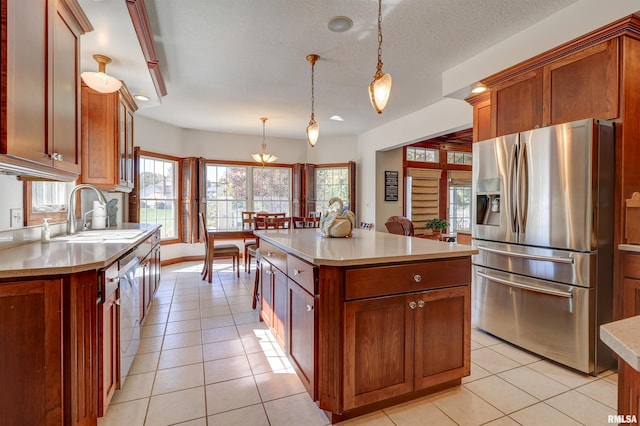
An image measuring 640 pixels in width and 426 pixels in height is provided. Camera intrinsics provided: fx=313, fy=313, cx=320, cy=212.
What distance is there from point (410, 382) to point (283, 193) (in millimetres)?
5677

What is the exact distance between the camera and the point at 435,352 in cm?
182

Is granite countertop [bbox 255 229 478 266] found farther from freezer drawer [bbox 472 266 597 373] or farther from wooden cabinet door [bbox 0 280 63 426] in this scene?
wooden cabinet door [bbox 0 280 63 426]

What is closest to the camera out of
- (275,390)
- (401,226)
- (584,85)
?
(275,390)

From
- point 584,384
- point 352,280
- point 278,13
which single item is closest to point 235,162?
point 278,13

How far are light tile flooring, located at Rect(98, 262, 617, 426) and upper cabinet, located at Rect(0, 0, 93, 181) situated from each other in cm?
143

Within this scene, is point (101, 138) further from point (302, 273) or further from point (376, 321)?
point (376, 321)

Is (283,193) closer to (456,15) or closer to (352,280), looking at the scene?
(456,15)

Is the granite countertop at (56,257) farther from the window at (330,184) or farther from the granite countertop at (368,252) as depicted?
the window at (330,184)

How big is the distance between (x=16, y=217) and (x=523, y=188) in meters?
3.57

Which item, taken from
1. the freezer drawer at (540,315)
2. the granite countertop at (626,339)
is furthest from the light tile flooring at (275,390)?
the granite countertop at (626,339)

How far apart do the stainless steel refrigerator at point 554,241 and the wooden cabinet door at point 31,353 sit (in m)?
2.93

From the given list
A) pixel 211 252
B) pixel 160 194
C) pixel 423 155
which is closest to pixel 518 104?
pixel 211 252

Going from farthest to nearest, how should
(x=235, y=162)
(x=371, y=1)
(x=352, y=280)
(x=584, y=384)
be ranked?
(x=235, y=162) < (x=371, y=1) < (x=584, y=384) < (x=352, y=280)

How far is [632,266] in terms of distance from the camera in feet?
6.82
